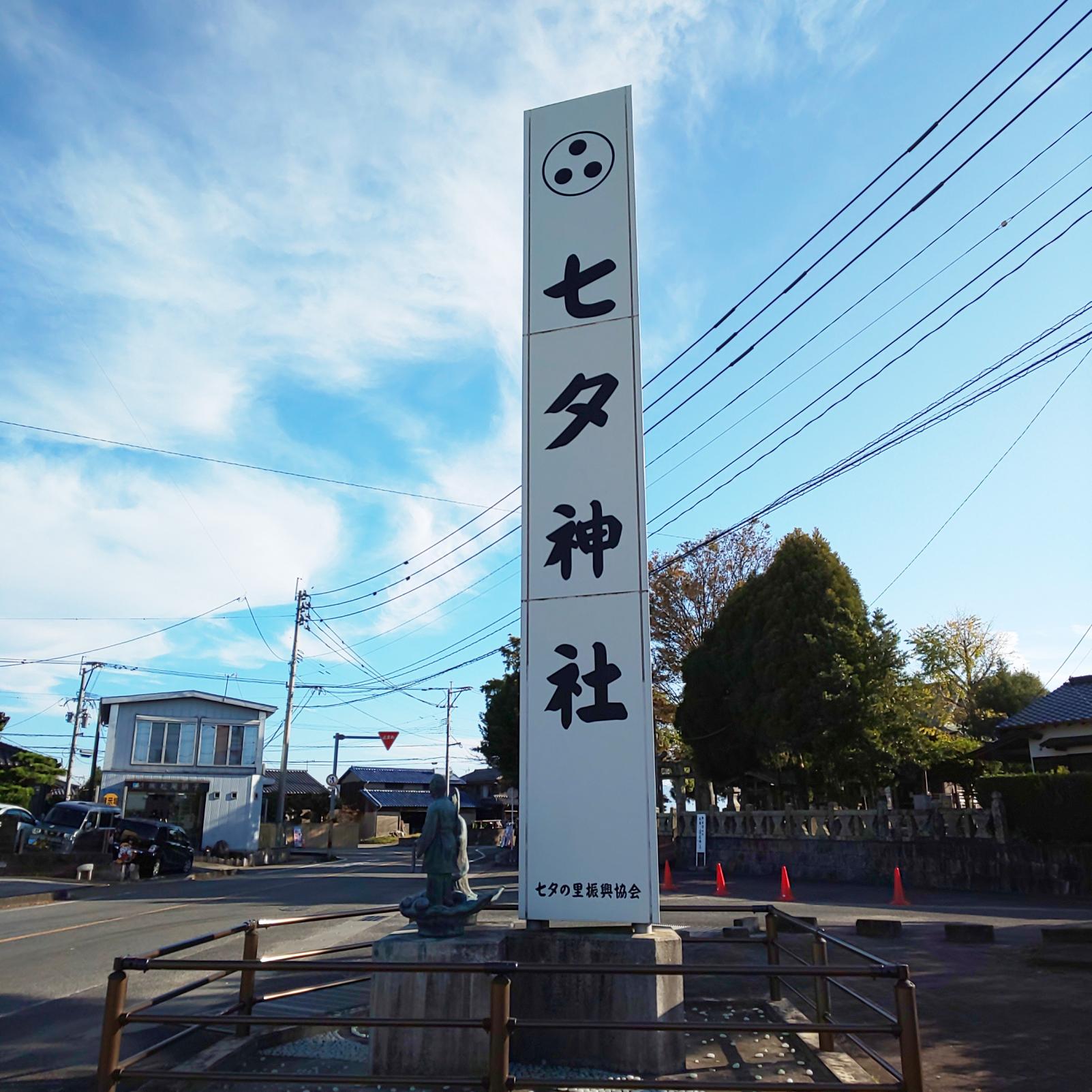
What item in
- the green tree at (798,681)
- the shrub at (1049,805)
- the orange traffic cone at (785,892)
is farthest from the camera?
the green tree at (798,681)

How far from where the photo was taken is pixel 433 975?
19.2 ft

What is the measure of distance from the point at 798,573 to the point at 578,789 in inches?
771

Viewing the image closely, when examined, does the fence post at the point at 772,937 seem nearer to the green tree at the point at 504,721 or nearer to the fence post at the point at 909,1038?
the fence post at the point at 909,1038

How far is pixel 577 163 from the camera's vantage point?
28.3 ft

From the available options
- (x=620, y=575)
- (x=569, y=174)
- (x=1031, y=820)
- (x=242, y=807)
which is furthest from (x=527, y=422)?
(x=242, y=807)

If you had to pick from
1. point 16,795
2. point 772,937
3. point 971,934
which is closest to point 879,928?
point 971,934

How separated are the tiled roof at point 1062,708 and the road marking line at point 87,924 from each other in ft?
67.7

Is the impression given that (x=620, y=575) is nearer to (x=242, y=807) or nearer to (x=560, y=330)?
(x=560, y=330)

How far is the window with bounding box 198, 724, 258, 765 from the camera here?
40.7 metres

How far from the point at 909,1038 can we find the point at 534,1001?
304 centimetres

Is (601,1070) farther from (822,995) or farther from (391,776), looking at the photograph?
(391,776)

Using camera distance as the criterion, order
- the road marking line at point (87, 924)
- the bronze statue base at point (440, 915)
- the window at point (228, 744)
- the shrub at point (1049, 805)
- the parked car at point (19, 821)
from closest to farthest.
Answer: the bronze statue base at point (440, 915) < the road marking line at point (87, 924) < the shrub at point (1049, 805) < the parked car at point (19, 821) < the window at point (228, 744)

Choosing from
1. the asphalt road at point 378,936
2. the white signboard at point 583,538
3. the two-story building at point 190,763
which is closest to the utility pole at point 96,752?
the two-story building at point 190,763

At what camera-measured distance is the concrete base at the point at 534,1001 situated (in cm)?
575
